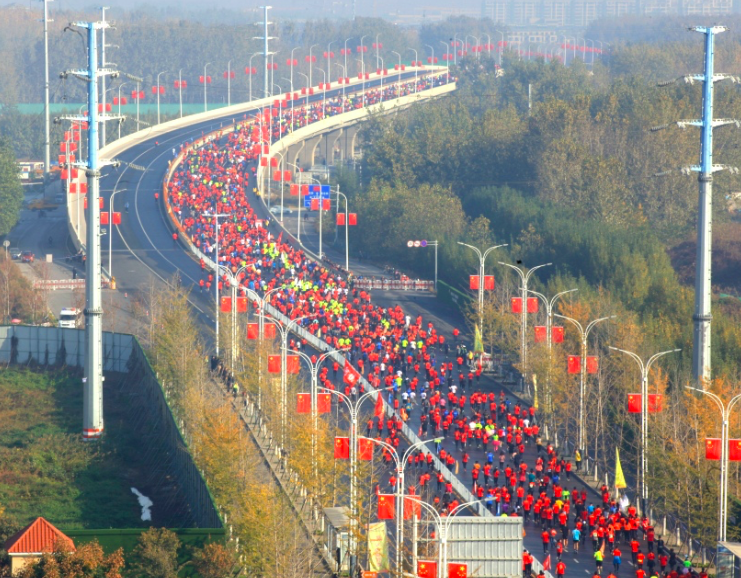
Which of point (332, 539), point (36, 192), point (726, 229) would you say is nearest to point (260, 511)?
point (332, 539)

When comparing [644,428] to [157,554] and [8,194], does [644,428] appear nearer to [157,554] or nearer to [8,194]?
[157,554]

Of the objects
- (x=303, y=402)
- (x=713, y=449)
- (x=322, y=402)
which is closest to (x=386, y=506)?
(x=713, y=449)

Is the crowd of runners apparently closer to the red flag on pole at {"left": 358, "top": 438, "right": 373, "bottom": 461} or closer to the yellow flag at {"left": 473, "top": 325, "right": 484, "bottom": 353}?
the yellow flag at {"left": 473, "top": 325, "right": 484, "bottom": 353}

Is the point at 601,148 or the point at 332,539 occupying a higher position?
the point at 601,148

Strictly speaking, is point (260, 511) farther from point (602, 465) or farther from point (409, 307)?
point (409, 307)

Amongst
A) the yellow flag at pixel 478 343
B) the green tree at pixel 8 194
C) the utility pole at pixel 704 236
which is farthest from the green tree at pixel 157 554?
the green tree at pixel 8 194

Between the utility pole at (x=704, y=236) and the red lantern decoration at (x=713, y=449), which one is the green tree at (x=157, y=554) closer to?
the red lantern decoration at (x=713, y=449)
